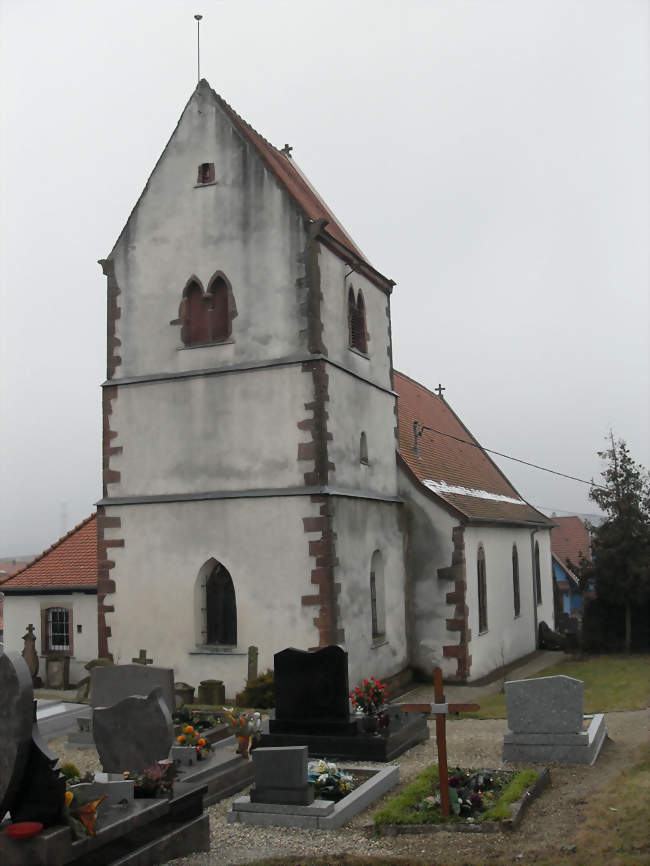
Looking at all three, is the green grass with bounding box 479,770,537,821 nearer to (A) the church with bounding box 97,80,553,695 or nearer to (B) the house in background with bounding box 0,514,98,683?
(A) the church with bounding box 97,80,553,695

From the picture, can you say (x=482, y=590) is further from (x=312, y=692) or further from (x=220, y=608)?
(x=312, y=692)

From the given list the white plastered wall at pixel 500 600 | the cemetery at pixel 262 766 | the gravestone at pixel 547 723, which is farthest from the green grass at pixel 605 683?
the gravestone at pixel 547 723

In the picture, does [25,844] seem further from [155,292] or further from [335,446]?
[155,292]

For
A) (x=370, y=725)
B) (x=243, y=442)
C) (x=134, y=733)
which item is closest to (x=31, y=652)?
(x=243, y=442)

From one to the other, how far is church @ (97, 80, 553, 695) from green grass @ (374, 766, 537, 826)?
6.64m

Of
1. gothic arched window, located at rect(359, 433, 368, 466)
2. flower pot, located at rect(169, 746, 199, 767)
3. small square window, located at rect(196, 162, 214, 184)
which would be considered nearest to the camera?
flower pot, located at rect(169, 746, 199, 767)

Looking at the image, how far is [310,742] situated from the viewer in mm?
14367

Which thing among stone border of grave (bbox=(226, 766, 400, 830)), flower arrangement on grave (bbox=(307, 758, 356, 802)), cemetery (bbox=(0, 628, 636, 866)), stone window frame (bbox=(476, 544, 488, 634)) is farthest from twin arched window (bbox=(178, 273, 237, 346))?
stone border of grave (bbox=(226, 766, 400, 830))

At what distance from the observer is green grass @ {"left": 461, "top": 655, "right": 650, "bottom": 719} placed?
1908 centimetres

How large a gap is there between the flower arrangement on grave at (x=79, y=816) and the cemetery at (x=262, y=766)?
1 cm

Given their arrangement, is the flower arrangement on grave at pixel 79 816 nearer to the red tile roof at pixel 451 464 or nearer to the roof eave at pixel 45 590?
the red tile roof at pixel 451 464

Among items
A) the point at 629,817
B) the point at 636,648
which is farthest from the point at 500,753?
the point at 636,648

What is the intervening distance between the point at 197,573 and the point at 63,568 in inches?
310

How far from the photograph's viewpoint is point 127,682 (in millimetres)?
15273
